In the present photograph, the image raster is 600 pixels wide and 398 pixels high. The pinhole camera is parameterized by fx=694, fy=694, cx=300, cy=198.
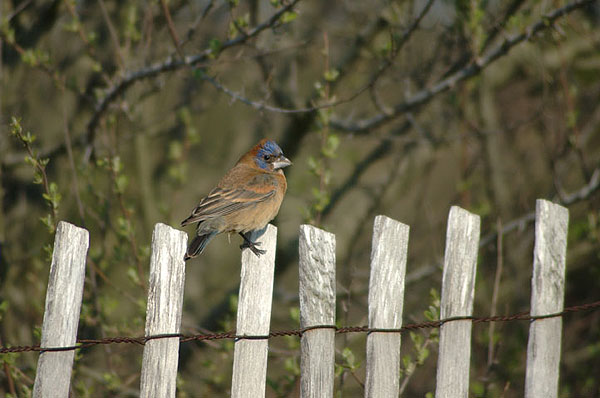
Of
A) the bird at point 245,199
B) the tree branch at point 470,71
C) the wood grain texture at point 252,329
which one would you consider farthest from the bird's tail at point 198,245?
the tree branch at point 470,71

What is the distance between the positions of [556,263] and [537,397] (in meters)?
0.70

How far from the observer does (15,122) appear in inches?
148

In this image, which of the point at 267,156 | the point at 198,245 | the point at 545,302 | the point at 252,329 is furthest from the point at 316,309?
the point at 267,156

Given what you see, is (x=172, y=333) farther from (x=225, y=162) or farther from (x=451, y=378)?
(x=225, y=162)

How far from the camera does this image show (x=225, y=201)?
517 centimetres

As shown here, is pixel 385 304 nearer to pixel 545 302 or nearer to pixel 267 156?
pixel 545 302

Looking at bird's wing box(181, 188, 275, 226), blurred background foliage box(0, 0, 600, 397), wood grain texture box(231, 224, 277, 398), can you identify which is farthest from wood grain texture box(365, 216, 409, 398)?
blurred background foliage box(0, 0, 600, 397)

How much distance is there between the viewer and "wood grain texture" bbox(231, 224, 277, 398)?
9.87 feet

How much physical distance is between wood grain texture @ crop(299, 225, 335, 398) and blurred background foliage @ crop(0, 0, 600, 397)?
2.58 meters

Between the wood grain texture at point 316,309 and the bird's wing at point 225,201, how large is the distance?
180 centimetres

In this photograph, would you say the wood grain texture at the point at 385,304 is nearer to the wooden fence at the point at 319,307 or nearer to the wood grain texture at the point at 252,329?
the wooden fence at the point at 319,307

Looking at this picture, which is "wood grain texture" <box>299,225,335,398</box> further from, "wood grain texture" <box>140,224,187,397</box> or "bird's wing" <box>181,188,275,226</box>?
"bird's wing" <box>181,188,275,226</box>

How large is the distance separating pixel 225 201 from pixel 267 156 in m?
0.85

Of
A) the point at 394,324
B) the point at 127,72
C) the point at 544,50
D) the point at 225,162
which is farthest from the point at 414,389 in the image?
the point at 394,324
